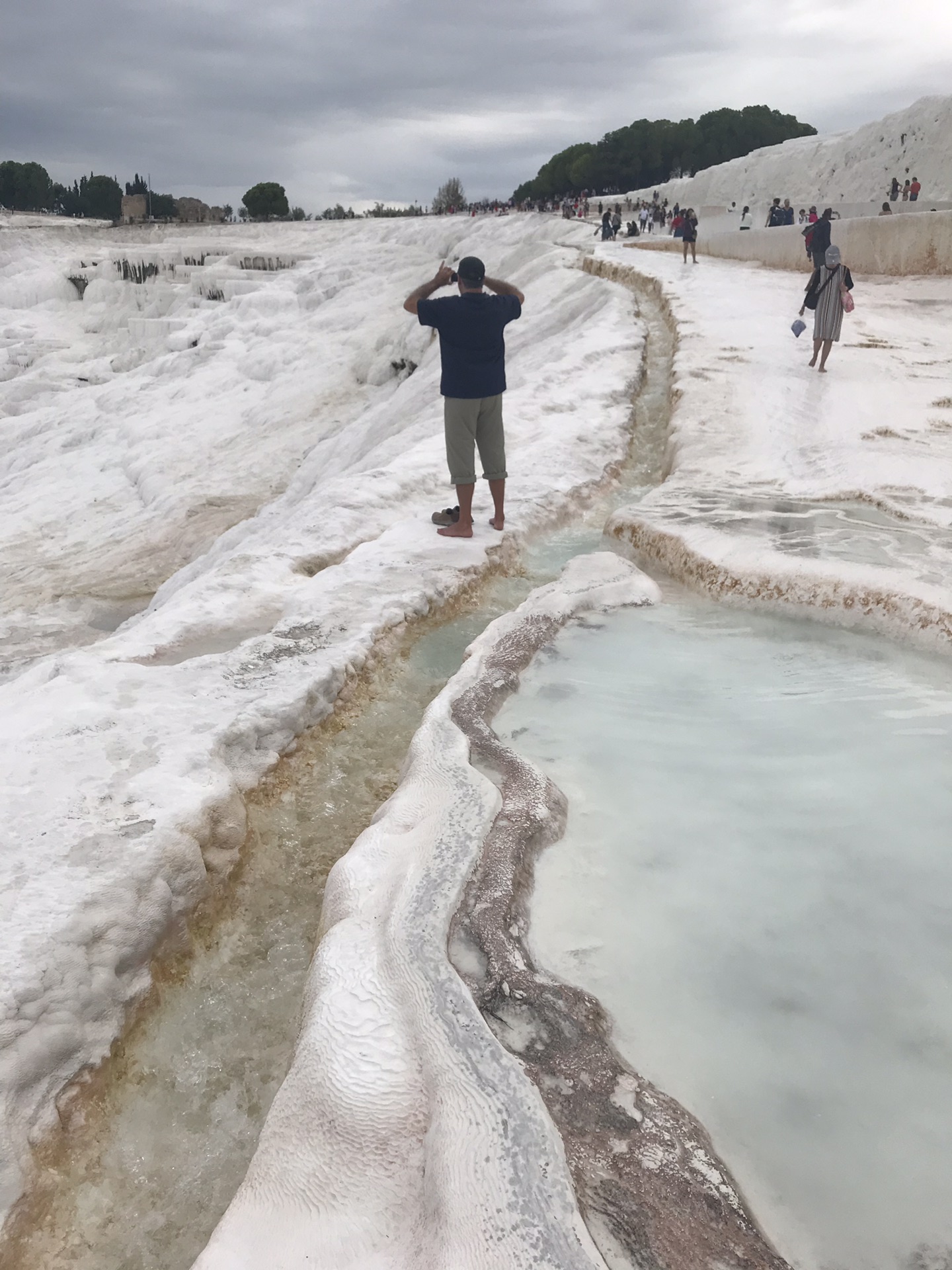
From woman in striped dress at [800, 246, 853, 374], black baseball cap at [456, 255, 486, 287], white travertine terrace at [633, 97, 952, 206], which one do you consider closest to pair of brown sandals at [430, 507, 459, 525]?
black baseball cap at [456, 255, 486, 287]

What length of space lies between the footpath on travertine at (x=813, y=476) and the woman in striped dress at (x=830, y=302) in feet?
0.86

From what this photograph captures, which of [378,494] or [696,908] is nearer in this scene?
[696,908]

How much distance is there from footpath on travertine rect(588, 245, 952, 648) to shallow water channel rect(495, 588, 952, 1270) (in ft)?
1.63

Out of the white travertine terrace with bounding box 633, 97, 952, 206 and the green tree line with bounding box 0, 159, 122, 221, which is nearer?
the white travertine terrace with bounding box 633, 97, 952, 206

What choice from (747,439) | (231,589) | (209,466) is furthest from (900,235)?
(231,589)

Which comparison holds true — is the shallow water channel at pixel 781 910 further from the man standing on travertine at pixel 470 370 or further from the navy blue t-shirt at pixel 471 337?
the navy blue t-shirt at pixel 471 337

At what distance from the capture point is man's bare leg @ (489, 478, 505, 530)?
4.32 metres

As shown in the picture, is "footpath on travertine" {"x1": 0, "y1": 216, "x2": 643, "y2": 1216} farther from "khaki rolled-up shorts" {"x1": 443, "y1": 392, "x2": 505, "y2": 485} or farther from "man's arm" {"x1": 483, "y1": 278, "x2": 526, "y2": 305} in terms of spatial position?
"man's arm" {"x1": 483, "y1": 278, "x2": 526, "y2": 305}

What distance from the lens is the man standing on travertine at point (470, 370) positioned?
3.87 meters

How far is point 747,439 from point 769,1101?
481 centimetres

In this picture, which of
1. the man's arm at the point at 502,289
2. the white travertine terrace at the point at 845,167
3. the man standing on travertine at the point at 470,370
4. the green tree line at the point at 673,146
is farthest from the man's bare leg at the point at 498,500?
the green tree line at the point at 673,146

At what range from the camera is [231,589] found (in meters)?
3.61

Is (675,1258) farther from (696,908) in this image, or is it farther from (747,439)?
(747,439)

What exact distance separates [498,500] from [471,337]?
826 mm
